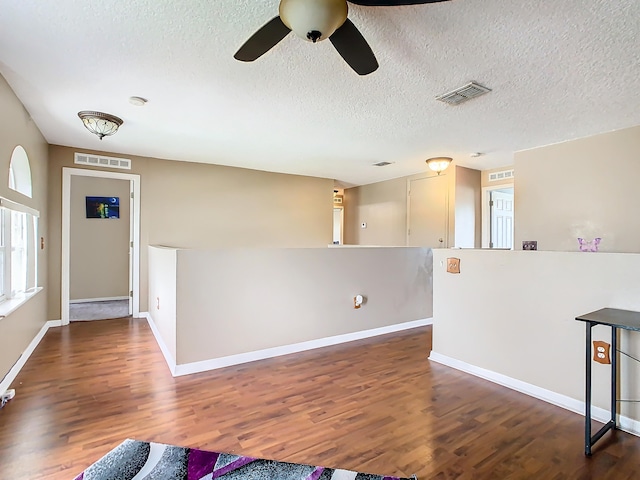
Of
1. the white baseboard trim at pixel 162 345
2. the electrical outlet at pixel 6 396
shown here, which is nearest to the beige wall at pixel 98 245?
the white baseboard trim at pixel 162 345

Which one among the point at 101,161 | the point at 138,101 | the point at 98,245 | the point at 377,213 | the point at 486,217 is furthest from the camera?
the point at 377,213

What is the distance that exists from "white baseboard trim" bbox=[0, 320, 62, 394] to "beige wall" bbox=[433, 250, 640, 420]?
3917mm

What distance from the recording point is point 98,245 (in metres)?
6.62

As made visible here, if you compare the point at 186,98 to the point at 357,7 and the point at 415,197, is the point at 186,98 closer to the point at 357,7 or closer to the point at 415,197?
the point at 357,7

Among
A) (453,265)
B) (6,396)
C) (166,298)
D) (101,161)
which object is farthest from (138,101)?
(453,265)

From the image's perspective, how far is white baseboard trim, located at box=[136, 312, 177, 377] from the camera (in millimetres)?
3120

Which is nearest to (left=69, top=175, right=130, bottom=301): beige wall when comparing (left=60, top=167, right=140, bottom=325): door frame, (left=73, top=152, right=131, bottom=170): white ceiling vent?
(left=60, top=167, right=140, bottom=325): door frame

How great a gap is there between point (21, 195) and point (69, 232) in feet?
6.10

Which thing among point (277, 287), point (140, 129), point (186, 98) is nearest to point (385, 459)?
point (277, 287)

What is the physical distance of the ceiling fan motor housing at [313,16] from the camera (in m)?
1.49

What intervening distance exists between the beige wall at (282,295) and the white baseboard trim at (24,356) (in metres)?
1.32

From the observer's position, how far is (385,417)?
238cm

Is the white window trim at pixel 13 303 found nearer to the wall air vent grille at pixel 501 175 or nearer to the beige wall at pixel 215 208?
the beige wall at pixel 215 208

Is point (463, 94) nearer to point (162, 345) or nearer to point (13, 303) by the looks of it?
point (162, 345)
